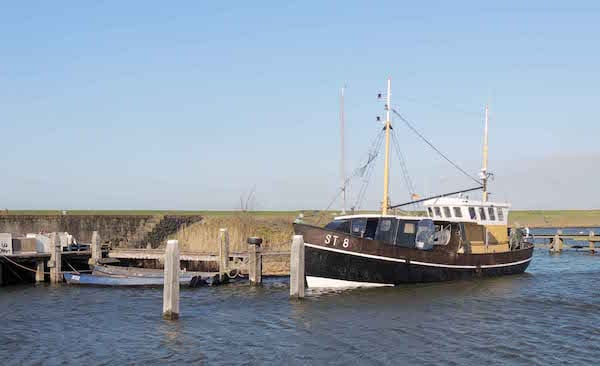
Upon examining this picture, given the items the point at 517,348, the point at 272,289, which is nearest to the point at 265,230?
the point at 272,289

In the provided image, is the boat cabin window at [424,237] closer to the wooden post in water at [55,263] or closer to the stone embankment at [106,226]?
the wooden post in water at [55,263]

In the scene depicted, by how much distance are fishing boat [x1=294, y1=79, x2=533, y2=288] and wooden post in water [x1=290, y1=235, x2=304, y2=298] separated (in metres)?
3.84

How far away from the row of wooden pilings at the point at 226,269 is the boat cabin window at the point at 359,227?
4.32m

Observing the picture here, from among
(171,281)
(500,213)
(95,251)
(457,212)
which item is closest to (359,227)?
(457,212)

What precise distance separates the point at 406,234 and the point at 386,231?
43.2 inches

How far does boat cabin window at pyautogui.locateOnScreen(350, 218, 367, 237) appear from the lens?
30.2 m

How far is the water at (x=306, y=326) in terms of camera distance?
1766 cm

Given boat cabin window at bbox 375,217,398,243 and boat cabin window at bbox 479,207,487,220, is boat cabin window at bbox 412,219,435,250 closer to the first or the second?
boat cabin window at bbox 375,217,398,243

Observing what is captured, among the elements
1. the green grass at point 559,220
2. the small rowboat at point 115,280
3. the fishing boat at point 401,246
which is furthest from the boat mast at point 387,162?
the green grass at point 559,220

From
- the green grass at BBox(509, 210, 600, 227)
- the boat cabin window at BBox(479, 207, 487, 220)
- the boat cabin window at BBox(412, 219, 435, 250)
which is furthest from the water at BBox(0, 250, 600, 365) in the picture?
the green grass at BBox(509, 210, 600, 227)

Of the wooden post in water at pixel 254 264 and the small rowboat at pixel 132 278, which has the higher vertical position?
the wooden post in water at pixel 254 264

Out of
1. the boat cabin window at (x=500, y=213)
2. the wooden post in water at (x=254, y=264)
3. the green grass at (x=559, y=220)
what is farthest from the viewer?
the green grass at (x=559, y=220)

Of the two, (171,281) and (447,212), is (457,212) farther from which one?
(171,281)

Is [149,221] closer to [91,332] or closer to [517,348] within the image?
[91,332]
